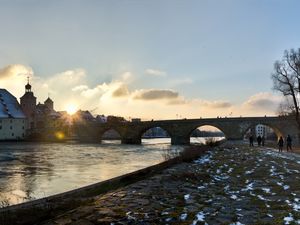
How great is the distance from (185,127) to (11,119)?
4548 centimetres

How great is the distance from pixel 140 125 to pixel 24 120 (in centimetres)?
3321

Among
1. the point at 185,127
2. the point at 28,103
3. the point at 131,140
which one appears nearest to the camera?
the point at 185,127

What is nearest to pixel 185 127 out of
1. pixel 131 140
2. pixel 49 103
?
pixel 131 140

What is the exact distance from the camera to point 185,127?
8650 centimetres

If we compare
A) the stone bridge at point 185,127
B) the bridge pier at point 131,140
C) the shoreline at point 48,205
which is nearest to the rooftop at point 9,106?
the stone bridge at point 185,127

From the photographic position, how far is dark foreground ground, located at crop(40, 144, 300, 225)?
717cm

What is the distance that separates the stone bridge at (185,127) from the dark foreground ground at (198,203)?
51.9 meters

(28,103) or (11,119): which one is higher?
(28,103)

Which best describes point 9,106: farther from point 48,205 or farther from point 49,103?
point 48,205

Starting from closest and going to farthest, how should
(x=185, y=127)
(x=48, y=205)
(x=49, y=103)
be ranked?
1. (x=48, y=205)
2. (x=185, y=127)
3. (x=49, y=103)

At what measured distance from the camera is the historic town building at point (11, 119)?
98.2m

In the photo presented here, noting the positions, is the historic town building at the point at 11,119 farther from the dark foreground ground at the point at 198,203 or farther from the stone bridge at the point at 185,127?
the dark foreground ground at the point at 198,203

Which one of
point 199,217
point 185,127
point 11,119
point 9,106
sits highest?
point 9,106

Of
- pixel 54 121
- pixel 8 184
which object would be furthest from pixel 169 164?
pixel 54 121
